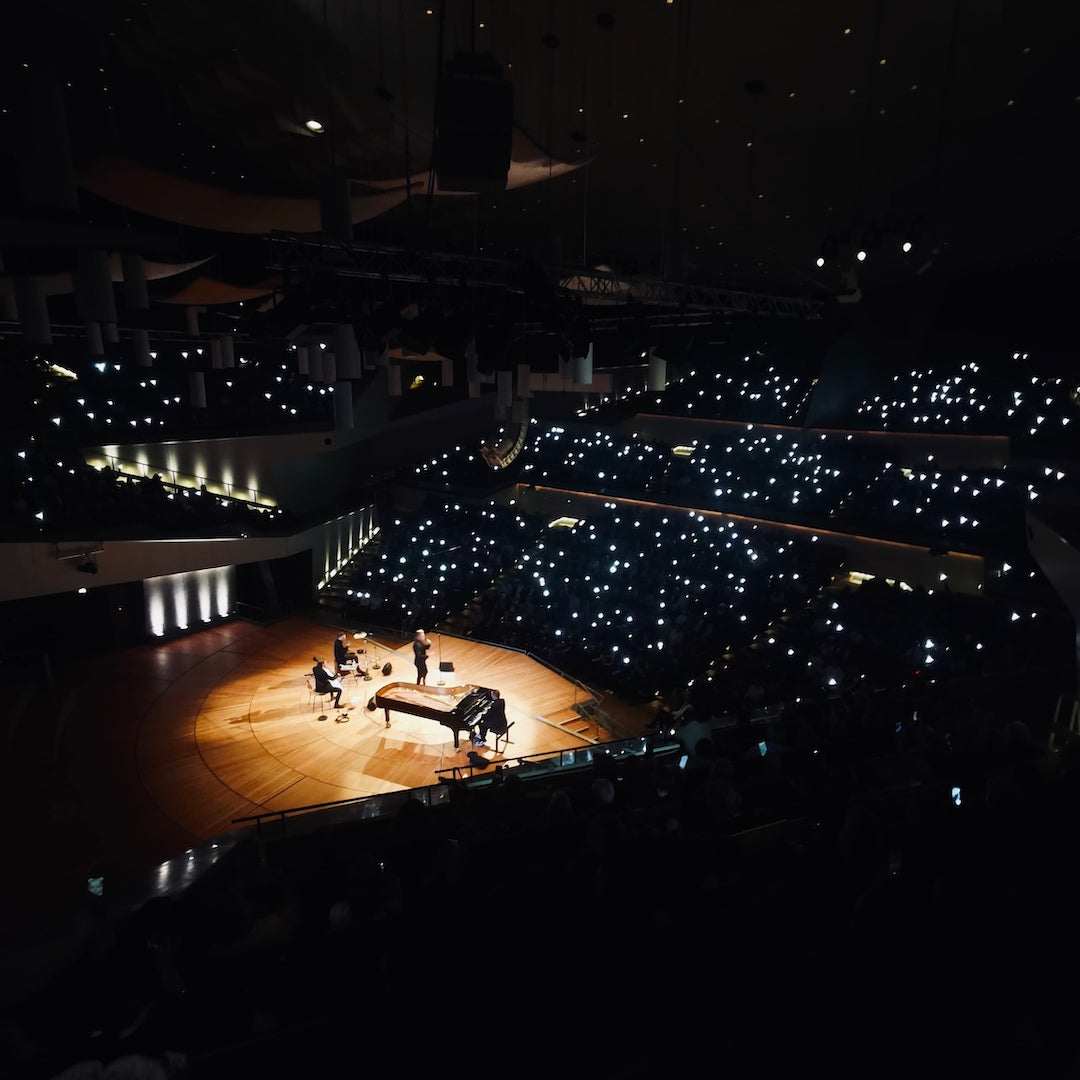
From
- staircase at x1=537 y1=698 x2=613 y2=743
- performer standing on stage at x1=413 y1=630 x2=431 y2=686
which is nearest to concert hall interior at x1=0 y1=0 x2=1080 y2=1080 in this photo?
staircase at x1=537 y1=698 x2=613 y2=743

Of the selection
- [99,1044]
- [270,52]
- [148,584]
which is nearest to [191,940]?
[99,1044]

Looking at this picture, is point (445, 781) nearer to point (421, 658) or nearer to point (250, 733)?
point (250, 733)

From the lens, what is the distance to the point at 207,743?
10102 millimetres

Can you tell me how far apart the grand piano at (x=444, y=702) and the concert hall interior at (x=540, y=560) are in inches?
3.2

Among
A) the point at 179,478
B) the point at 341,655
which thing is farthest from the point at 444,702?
the point at 179,478

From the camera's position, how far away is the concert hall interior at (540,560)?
3.14m

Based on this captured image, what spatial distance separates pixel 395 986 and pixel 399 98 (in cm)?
662

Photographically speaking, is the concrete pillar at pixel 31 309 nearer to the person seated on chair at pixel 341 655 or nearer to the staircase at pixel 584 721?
the person seated on chair at pixel 341 655

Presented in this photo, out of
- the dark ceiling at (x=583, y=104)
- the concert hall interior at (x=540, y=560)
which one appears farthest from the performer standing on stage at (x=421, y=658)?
the dark ceiling at (x=583, y=104)

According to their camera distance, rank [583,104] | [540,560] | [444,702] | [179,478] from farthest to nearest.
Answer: [179,478]
[540,560]
[444,702]
[583,104]

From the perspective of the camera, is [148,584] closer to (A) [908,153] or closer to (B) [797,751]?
(B) [797,751]

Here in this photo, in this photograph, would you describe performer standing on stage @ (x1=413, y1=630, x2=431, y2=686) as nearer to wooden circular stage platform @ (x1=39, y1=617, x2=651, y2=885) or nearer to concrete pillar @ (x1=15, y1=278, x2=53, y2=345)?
wooden circular stage platform @ (x1=39, y1=617, x2=651, y2=885)

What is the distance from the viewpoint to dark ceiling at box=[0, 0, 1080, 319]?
16.7 ft

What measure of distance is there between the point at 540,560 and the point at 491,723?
19.8 ft
